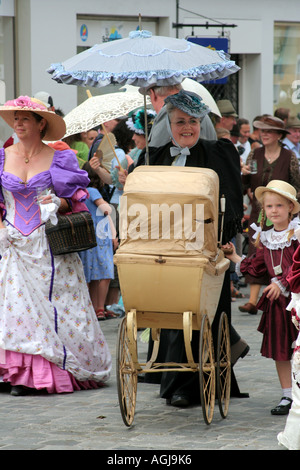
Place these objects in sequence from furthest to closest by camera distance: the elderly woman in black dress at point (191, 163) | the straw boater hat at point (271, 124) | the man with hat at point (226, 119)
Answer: the man with hat at point (226, 119) < the straw boater hat at point (271, 124) < the elderly woman in black dress at point (191, 163)

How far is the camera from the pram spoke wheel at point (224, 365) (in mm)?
5879

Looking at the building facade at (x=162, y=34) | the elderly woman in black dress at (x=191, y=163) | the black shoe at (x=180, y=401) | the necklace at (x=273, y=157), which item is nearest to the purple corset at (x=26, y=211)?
the elderly woman in black dress at (x=191, y=163)

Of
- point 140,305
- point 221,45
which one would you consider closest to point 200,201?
point 140,305

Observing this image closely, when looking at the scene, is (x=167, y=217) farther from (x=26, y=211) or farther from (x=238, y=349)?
(x=26, y=211)

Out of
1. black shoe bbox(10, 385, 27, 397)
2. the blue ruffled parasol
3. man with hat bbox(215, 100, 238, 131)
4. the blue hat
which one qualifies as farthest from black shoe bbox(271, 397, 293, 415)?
man with hat bbox(215, 100, 238, 131)

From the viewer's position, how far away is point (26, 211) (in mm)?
6852

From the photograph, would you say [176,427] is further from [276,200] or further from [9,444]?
[276,200]

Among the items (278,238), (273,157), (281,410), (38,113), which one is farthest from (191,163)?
(273,157)

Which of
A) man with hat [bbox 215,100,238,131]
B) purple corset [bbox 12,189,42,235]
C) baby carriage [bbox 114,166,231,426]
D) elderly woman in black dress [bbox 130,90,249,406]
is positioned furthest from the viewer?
man with hat [bbox 215,100,238,131]

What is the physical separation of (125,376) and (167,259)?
79 centimetres

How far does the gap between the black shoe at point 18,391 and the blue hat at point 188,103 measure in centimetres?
219

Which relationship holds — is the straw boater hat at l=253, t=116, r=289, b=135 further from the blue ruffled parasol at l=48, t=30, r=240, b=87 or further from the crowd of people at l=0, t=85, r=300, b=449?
the blue ruffled parasol at l=48, t=30, r=240, b=87

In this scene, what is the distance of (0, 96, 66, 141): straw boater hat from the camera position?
6781 millimetres

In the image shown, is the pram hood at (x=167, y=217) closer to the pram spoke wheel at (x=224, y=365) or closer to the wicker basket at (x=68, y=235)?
the pram spoke wheel at (x=224, y=365)
